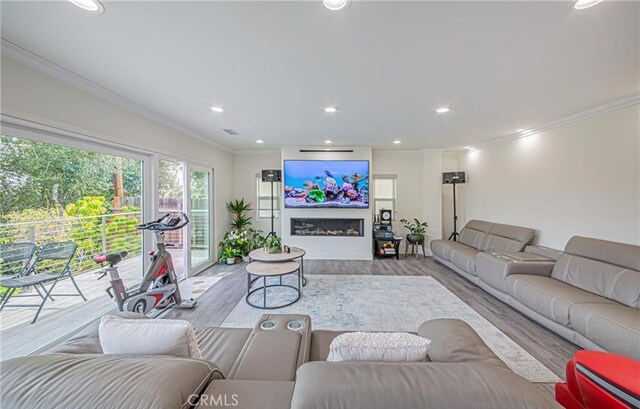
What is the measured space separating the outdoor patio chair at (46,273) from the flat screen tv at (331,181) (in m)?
3.49

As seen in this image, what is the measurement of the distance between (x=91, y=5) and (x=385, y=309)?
362cm

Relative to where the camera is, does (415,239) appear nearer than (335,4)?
No

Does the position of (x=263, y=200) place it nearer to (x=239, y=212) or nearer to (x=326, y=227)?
(x=239, y=212)

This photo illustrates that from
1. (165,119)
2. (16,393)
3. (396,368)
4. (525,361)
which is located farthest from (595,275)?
(165,119)

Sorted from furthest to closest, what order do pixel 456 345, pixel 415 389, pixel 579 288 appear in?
1. pixel 579 288
2. pixel 456 345
3. pixel 415 389

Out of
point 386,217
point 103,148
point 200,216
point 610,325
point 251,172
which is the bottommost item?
point 610,325

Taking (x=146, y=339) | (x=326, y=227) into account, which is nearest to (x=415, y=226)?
(x=326, y=227)

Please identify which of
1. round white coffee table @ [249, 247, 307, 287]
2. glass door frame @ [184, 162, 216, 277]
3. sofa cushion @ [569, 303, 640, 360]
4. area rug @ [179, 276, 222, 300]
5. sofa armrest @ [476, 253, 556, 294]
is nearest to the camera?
sofa cushion @ [569, 303, 640, 360]

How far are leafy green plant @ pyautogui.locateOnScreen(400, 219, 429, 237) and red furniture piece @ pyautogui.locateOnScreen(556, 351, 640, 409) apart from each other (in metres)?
4.34

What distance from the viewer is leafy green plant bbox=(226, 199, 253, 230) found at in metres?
5.43

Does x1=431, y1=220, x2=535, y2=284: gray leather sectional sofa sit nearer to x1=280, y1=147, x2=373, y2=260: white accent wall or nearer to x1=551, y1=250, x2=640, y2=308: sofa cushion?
x1=551, y1=250, x2=640, y2=308: sofa cushion

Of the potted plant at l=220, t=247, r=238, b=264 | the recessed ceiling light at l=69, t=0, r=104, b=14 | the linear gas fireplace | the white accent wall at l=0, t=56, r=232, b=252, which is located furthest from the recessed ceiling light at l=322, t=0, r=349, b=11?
the potted plant at l=220, t=247, r=238, b=264

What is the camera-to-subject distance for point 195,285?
3695 millimetres

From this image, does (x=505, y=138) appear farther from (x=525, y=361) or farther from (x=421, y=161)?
(x=525, y=361)
